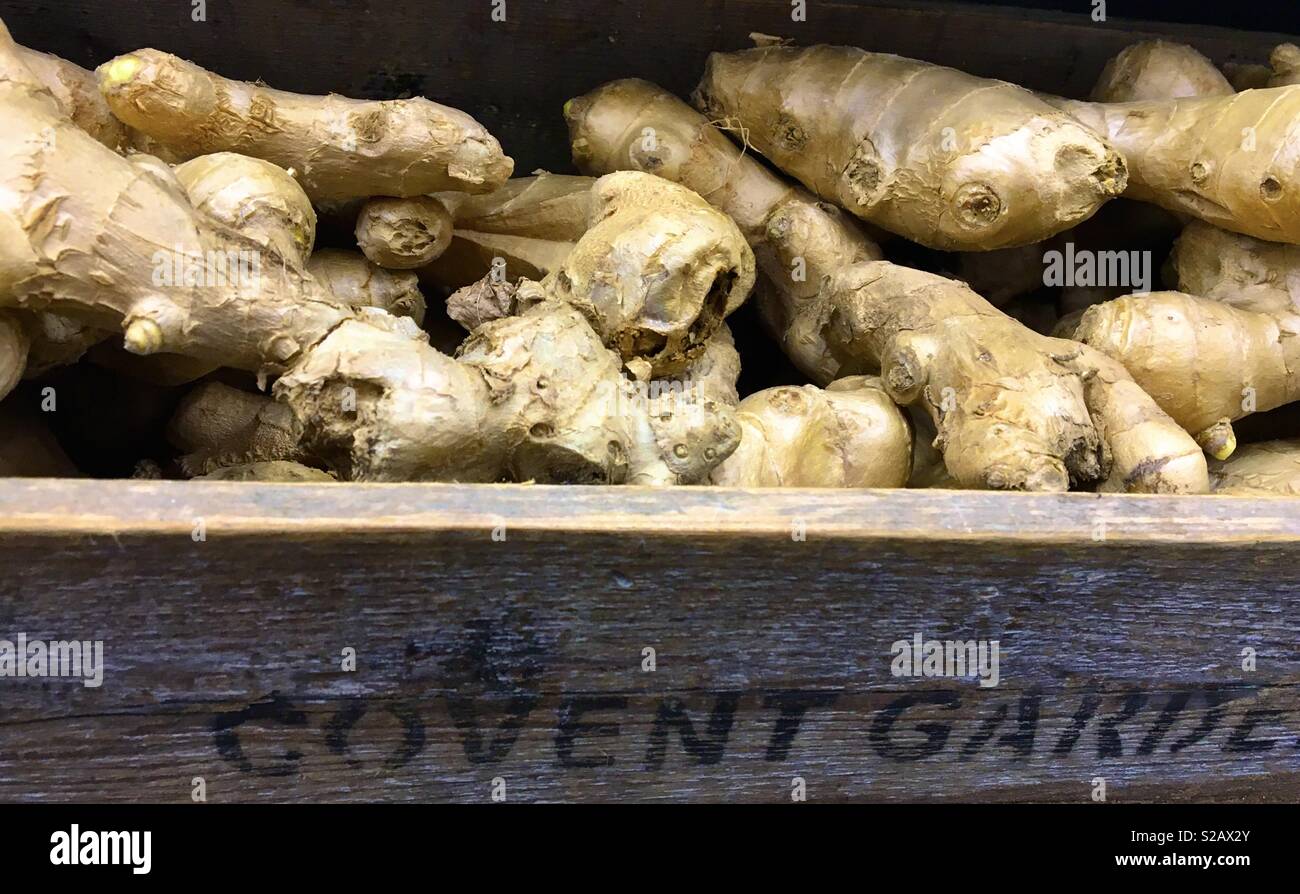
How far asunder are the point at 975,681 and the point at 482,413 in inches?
15.6

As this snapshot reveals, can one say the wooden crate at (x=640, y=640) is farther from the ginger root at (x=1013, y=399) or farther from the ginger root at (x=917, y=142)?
the ginger root at (x=917, y=142)

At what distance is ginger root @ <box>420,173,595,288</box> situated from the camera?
1111mm

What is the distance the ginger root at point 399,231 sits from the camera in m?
1.02

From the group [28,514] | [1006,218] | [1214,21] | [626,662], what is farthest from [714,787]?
[1214,21]

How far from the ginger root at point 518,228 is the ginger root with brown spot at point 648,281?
136mm

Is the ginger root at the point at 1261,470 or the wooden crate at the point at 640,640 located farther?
the ginger root at the point at 1261,470

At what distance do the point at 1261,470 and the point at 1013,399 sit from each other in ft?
1.13

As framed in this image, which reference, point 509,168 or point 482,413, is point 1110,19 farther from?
point 482,413

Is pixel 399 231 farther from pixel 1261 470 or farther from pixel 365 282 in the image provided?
pixel 1261 470

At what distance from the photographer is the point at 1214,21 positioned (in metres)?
1.36

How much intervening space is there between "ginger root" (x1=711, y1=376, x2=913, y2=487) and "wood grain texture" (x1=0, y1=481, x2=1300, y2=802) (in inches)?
9.3

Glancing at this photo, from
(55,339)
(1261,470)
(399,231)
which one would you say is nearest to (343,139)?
(399,231)

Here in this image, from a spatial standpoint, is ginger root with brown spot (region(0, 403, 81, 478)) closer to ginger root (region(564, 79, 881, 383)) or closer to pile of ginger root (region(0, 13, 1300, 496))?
pile of ginger root (region(0, 13, 1300, 496))

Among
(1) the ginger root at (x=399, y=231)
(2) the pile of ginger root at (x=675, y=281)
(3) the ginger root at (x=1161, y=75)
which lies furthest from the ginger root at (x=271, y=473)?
(3) the ginger root at (x=1161, y=75)
